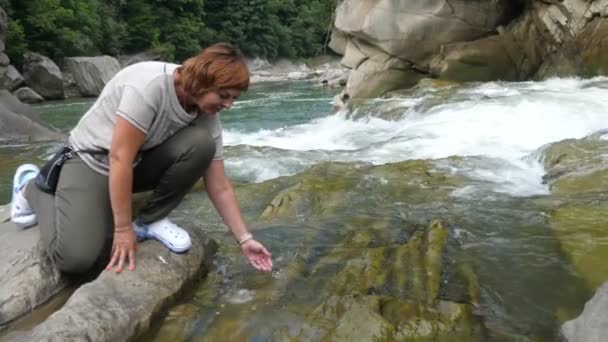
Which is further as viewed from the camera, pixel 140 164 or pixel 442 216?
pixel 442 216

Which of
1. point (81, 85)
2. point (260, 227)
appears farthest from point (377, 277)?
point (81, 85)

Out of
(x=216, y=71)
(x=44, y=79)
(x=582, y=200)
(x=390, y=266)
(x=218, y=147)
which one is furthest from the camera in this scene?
(x=44, y=79)

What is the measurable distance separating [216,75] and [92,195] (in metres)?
0.90

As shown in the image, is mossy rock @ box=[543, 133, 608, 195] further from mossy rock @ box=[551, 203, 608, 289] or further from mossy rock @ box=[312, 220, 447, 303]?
mossy rock @ box=[312, 220, 447, 303]

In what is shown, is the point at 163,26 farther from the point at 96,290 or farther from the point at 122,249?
the point at 96,290

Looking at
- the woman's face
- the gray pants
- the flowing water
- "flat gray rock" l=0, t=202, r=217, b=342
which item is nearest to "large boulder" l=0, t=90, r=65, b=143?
the flowing water

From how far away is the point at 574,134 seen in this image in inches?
324

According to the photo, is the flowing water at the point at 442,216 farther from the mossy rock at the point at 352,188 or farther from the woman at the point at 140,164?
the woman at the point at 140,164

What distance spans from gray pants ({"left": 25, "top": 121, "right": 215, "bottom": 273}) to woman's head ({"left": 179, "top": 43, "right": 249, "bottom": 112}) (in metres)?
0.38

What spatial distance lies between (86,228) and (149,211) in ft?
1.24

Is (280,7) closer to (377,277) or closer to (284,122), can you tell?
(284,122)

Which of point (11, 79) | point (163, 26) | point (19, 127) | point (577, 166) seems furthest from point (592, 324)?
point (163, 26)

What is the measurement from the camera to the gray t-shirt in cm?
276

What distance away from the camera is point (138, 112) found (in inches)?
108
